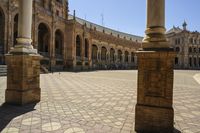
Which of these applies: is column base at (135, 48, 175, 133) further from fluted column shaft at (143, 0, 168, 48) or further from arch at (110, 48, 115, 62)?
arch at (110, 48, 115, 62)

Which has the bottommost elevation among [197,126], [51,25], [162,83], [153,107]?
[197,126]

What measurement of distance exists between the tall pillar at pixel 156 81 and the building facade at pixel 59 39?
2250 centimetres

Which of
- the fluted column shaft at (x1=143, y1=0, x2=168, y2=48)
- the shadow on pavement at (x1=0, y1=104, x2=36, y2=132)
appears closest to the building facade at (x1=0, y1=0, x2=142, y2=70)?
the shadow on pavement at (x1=0, y1=104, x2=36, y2=132)

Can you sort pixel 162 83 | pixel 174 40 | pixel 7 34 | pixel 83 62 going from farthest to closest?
pixel 174 40 → pixel 83 62 → pixel 7 34 → pixel 162 83

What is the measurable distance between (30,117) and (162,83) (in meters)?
3.68

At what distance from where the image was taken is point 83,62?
133 ft

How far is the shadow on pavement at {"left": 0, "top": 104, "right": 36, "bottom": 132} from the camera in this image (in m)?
4.86

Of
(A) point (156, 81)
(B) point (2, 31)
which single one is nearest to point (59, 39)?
(B) point (2, 31)

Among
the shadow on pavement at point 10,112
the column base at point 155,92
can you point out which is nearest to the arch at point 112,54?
the shadow on pavement at point 10,112

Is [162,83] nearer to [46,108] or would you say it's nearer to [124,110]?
[124,110]

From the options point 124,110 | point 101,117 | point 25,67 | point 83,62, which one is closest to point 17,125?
point 101,117

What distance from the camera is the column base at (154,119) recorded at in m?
4.48

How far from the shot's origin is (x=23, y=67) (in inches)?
267

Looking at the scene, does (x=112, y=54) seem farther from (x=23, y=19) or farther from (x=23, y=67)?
(x=23, y=67)
